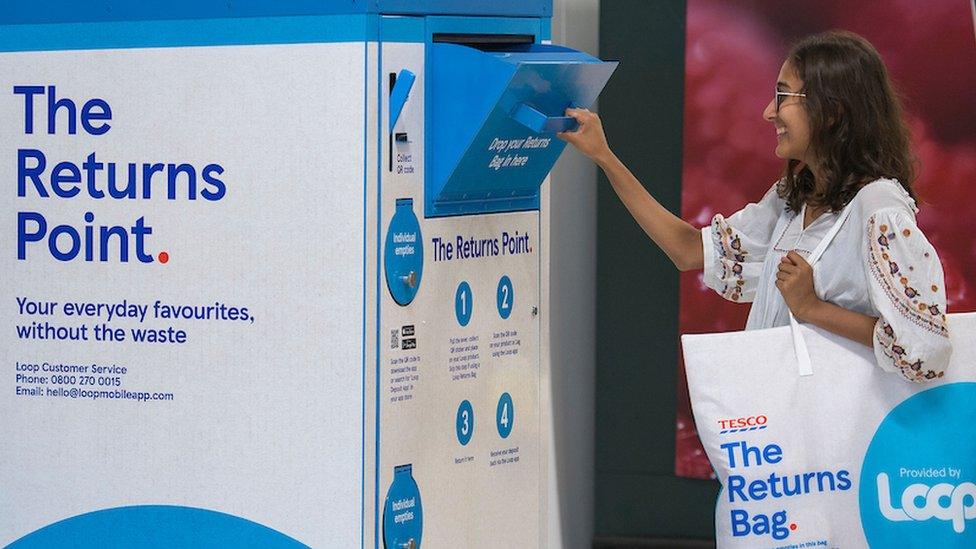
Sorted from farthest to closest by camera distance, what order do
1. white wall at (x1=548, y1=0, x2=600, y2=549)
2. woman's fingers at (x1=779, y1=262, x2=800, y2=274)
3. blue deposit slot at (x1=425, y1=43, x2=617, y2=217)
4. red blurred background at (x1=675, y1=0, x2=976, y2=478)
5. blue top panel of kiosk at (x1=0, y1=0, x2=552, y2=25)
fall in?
red blurred background at (x1=675, y1=0, x2=976, y2=478) → white wall at (x1=548, y1=0, x2=600, y2=549) → woman's fingers at (x1=779, y1=262, x2=800, y2=274) → blue deposit slot at (x1=425, y1=43, x2=617, y2=217) → blue top panel of kiosk at (x1=0, y1=0, x2=552, y2=25)

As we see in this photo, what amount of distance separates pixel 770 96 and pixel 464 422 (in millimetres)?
2300

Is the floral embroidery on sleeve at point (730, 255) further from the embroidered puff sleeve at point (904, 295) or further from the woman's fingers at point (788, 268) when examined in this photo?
the embroidered puff sleeve at point (904, 295)

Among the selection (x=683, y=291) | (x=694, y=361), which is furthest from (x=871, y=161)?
(x=683, y=291)

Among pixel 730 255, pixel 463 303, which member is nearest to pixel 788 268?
pixel 730 255

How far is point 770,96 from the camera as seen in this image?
477 centimetres

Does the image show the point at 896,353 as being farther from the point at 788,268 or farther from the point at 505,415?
the point at 505,415

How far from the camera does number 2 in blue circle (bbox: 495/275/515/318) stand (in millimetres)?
2945

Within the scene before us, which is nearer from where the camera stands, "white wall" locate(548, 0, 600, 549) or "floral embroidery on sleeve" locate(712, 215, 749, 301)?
"floral embroidery on sleeve" locate(712, 215, 749, 301)

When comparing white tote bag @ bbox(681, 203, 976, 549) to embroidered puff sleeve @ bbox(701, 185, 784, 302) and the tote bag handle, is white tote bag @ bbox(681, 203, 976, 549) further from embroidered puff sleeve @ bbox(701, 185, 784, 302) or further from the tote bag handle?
embroidered puff sleeve @ bbox(701, 185, 784, 302)

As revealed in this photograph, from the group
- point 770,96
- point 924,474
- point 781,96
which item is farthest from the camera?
point 770,96

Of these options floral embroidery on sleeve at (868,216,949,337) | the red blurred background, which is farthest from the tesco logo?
Result: the red blurred background

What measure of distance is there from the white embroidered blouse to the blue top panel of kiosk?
31.3 inches

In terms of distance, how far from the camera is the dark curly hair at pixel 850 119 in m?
2.98

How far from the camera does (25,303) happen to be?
2.77m
